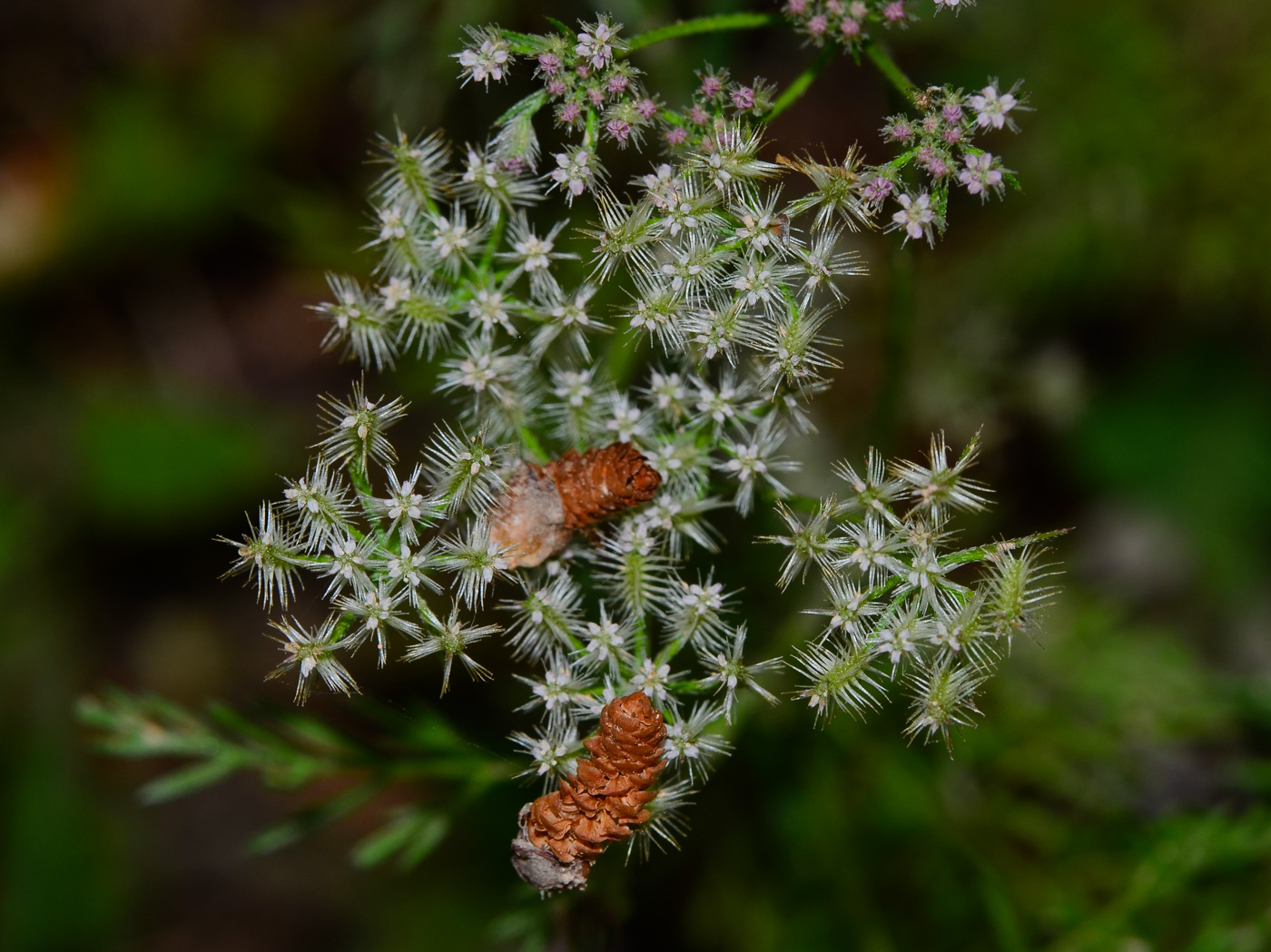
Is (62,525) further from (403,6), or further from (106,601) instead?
(403,6)

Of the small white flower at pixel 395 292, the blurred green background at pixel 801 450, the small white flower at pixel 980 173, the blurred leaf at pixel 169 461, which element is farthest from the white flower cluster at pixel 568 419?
the blurred leaf at pixel 169 461

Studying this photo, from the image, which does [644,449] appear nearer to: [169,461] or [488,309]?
[488,309]

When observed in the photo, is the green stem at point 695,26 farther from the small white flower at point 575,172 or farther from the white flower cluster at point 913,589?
the white flower cluster at point 913,589

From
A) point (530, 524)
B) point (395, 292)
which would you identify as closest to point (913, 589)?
point (530, 524)

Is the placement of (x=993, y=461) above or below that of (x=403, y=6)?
below

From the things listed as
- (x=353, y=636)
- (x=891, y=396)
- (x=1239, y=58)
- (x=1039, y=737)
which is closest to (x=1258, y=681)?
(x=1039, y=737)

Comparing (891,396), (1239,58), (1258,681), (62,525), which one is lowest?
(1258,681)

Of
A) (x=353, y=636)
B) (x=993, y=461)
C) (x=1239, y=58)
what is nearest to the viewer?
(x=353, y=636)
